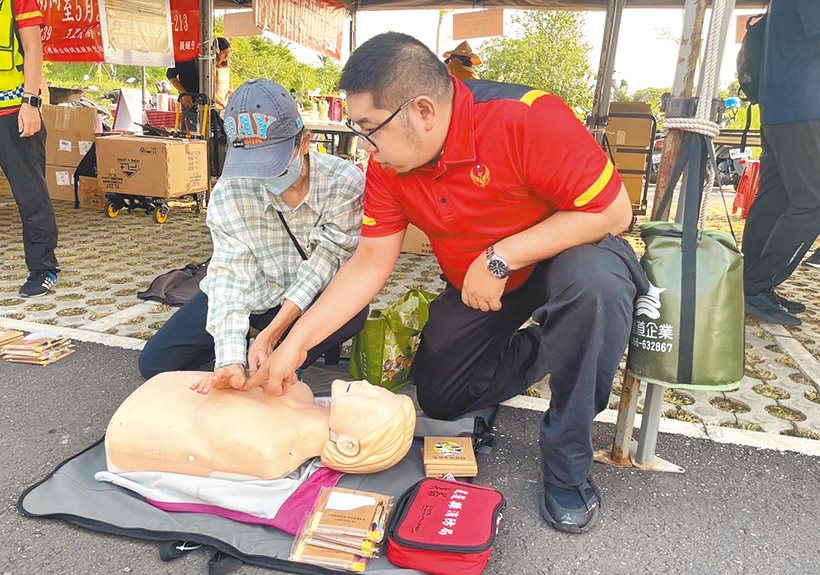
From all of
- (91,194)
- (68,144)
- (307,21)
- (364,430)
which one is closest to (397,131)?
(364,430)

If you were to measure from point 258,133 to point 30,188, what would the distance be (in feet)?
7.51

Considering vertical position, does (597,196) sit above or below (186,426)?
above

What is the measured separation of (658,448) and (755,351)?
1.34 metres

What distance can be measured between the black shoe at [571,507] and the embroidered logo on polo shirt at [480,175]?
88cm

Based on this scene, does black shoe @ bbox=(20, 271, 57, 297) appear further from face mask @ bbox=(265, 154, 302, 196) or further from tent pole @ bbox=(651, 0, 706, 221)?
tent pole @ bbox=(651, 0, 706, 221)

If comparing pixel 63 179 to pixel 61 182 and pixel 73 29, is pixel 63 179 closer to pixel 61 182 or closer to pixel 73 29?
pixel 61 182

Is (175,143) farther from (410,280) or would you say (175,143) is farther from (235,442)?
(235,442)

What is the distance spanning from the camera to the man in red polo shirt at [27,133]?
3129 millimetres

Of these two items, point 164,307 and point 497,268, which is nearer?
point 497,268

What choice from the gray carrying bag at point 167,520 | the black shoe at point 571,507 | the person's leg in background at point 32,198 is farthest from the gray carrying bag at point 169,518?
the person's leg in background at point 32,198

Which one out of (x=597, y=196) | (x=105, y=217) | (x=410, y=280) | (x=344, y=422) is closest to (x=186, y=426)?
(x=344, y=422)

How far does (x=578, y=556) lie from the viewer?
1.50 m

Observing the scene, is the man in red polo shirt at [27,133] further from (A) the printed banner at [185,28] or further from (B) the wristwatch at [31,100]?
(A) the printed banner at [185,28]

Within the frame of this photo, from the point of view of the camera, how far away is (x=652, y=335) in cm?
159
